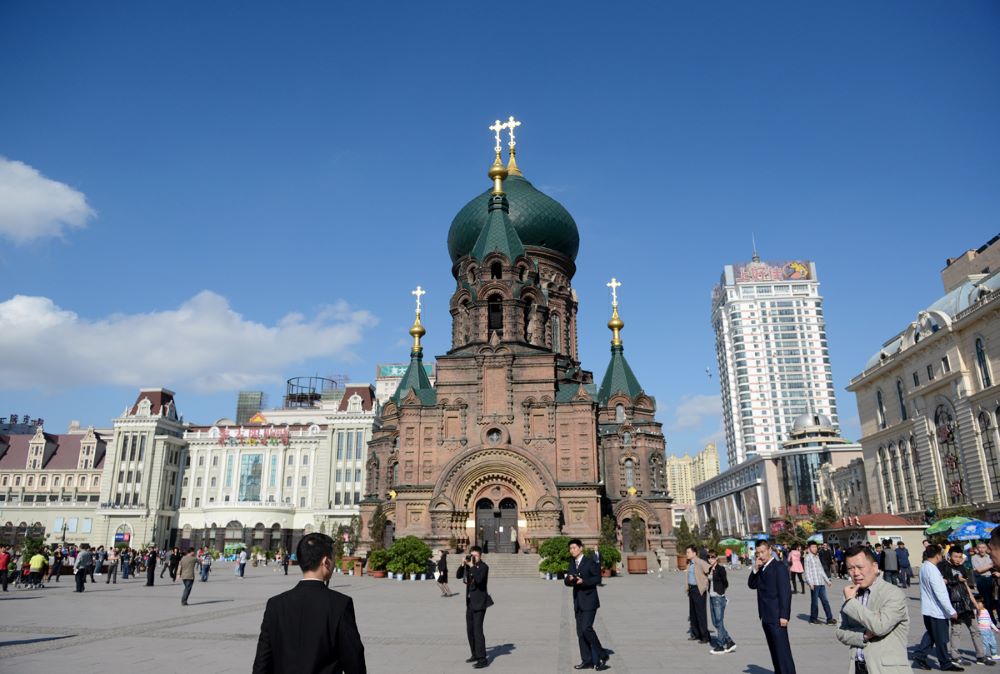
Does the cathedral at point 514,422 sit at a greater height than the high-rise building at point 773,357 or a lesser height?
lesser

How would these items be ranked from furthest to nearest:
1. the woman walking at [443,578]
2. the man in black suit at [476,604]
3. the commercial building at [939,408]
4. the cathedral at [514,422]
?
the commercial building at [939,408]
the cathedral at [514,422]
the woman walking at [443,578]
the man in black suit at [476,604]

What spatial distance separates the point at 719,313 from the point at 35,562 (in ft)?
507

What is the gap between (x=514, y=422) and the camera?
133 feet

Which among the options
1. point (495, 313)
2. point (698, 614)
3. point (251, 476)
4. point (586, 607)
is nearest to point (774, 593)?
point (586, 607)

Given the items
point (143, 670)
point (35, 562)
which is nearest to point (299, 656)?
point (143, 670)

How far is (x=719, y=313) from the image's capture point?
536ft

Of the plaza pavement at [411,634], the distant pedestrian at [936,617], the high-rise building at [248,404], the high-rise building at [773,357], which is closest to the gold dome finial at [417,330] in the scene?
the plaza pavement at [411,634]

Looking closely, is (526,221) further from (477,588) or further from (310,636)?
(310,636)

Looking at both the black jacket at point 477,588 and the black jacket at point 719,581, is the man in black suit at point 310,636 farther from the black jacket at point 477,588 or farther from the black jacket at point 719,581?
the black jacket at point 719,581

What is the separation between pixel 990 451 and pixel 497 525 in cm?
2826

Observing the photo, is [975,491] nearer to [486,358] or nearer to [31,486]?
[486,358]

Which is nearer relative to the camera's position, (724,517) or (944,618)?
(944,618)

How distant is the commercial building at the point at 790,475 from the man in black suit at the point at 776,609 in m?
90.9

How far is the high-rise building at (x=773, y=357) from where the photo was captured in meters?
149
